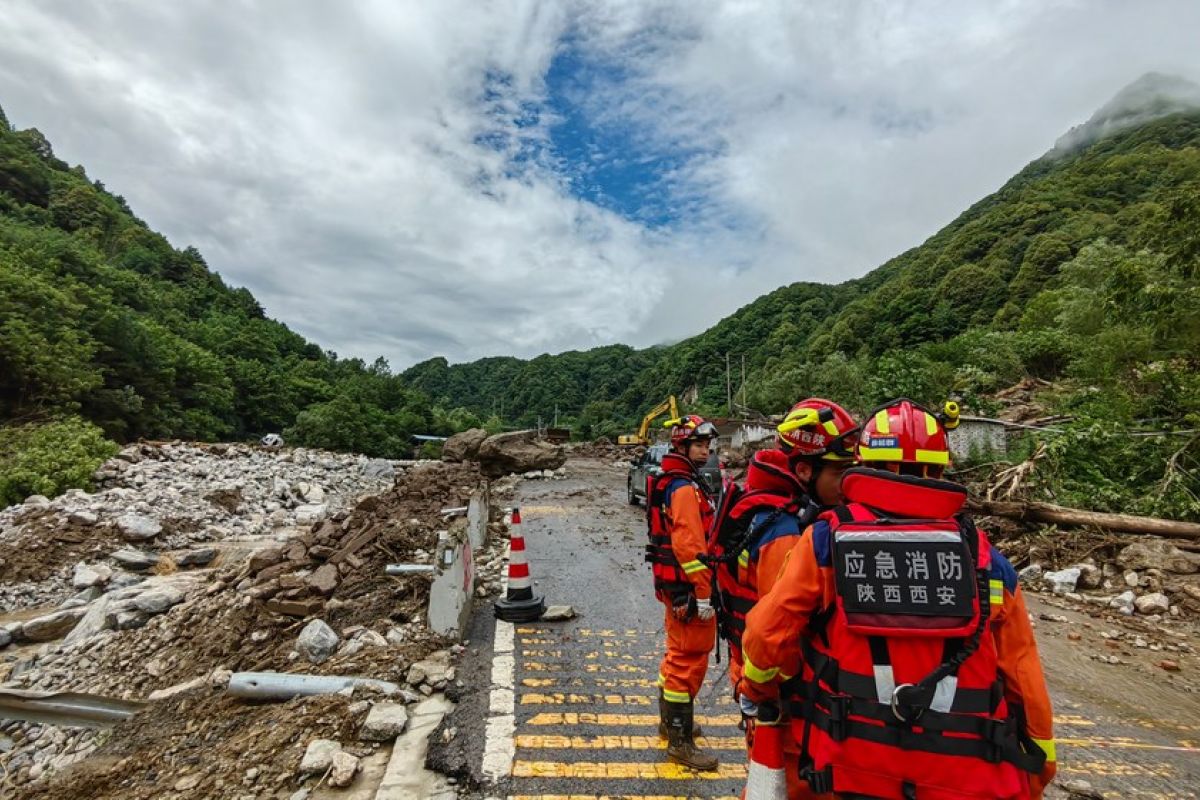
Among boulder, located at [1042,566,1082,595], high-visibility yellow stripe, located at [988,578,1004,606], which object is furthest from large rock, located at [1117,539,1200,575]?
high-visibility yellow stripe, located at [988,578,1004,606]

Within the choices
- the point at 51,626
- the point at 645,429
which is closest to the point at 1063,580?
the point at 51,626

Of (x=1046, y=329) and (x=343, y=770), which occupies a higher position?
(x=1046, y=329)

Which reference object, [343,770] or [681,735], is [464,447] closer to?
[343,770]

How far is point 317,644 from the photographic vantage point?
4789 millimetres

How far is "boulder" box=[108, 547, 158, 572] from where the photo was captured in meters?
10.5

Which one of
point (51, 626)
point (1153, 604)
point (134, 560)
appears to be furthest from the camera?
point (134, 560)

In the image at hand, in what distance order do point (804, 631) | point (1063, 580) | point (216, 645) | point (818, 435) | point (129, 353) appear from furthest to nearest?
point (129, 353)
point (1063, 580)
point (216, 645)
point (818, 435)
point (804, 631)

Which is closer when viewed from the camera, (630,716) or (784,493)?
(784,493)

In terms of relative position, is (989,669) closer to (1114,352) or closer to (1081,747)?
(1081,747)

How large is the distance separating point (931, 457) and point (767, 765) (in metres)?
1.19

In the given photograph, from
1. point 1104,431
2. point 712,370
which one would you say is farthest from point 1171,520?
point 712,370

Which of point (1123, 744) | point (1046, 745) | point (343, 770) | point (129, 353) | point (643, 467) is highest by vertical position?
point (129, 353)

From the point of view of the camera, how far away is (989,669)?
160cm

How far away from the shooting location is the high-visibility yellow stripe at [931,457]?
1.73m
